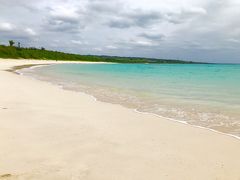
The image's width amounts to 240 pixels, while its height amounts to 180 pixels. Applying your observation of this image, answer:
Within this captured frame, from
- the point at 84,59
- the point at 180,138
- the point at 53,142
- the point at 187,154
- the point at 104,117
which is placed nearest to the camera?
the point at 187,154

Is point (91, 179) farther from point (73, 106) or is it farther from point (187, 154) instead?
point (73, 106)

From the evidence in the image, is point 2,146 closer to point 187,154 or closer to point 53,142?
point 53,142

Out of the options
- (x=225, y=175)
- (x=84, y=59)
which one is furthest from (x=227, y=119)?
(x=84, y=59)

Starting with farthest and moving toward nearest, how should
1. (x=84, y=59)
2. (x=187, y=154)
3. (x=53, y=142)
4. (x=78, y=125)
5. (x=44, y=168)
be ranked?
(x=84, y=59), (x=78, y=125), (x=53, y=142), (x=187, y=154), (x=44, y=168)

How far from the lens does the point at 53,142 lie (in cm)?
620

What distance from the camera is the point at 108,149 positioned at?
5863 mm

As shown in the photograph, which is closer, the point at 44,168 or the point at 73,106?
the point at 44,168

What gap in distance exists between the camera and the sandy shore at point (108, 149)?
4734mm

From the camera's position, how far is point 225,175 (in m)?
4.72

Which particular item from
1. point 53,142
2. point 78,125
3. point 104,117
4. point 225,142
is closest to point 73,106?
point 104,117

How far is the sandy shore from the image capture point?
4734 mm

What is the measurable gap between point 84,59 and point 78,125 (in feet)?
438

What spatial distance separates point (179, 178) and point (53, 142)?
2637 millimetres

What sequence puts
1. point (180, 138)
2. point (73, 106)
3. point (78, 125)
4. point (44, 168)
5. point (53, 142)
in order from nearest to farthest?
1. point (44, 168)
2. point (53, 142)
3. point (180, 138)
4. point (78, 125)
5. point (73, 106)
